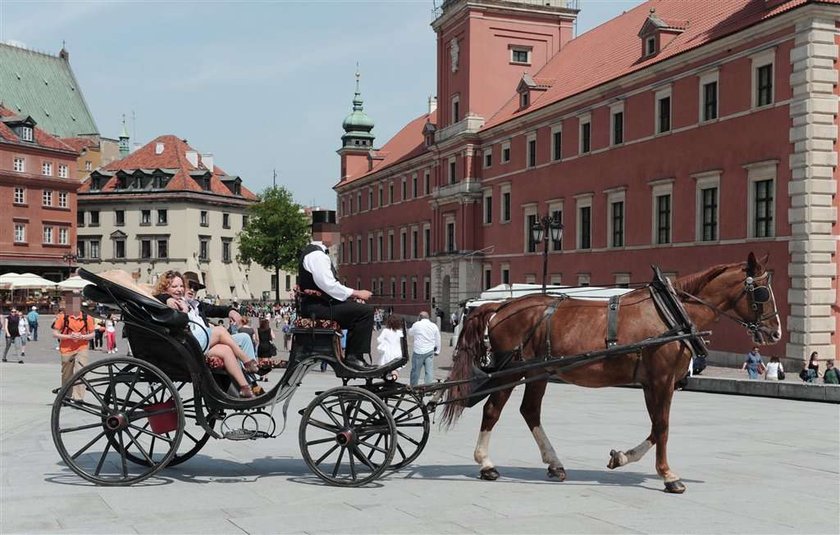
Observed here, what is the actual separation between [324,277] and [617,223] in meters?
31.2

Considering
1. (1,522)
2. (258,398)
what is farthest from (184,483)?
(1,522)

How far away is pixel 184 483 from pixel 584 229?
34013 mm

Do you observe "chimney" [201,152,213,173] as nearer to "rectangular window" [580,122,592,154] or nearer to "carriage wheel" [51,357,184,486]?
"rectangular window" [580,122,592,154]

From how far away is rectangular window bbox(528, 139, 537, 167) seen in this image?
46.3 meters

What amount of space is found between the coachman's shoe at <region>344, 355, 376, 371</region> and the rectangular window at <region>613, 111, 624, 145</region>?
31087mm

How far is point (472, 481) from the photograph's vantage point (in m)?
8.56

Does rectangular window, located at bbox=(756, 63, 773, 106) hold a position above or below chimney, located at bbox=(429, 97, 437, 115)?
below

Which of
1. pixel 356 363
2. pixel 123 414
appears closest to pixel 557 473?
pixel 356 363

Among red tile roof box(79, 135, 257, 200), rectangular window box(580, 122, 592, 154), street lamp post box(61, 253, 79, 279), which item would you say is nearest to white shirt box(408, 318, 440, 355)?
rectangular window box(580, 122, 592, 154)

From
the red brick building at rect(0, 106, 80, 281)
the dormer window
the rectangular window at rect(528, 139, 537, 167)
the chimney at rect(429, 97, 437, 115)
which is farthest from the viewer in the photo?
the chimney at rect(429, 97, 437, 115)

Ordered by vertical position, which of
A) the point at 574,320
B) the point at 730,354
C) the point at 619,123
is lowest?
the point at 730,354

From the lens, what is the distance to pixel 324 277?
850 cm

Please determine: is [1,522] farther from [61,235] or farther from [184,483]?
[61,235]

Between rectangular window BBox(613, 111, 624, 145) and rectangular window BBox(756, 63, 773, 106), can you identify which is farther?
rectangular window BBox(613, 111, 624, 145)
